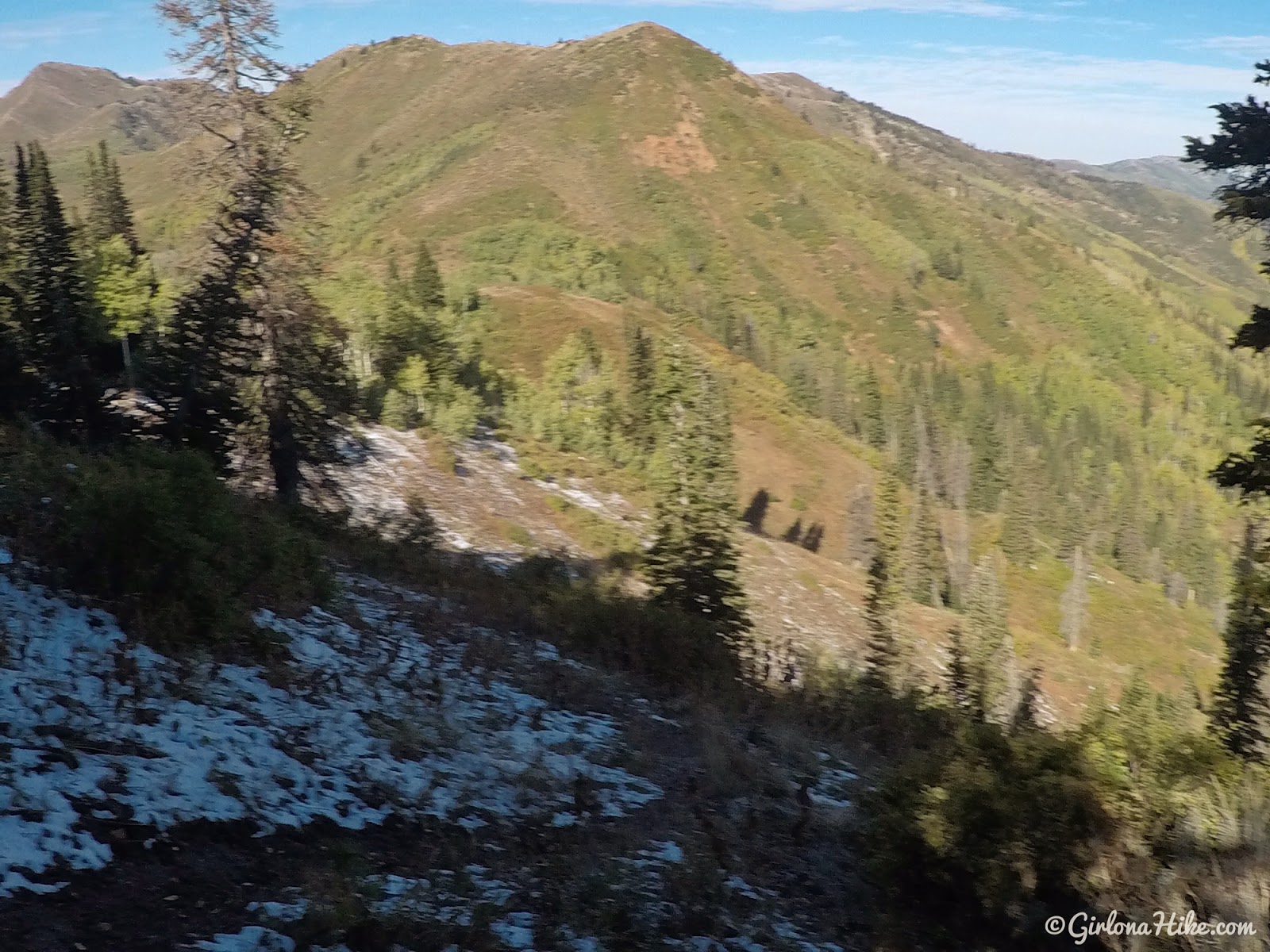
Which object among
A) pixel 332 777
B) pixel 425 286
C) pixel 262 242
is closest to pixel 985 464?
pixel 425 286

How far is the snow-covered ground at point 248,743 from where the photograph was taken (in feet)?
18.9

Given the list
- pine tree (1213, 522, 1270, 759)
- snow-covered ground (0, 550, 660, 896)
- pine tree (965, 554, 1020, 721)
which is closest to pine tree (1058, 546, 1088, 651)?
A: pine tree (965, 554, 1020, 721)

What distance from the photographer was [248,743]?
704 centimetres

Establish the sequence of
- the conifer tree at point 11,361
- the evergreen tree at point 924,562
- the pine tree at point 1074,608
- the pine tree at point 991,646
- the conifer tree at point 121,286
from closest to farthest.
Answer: the conifer tree at point 11,361 < the conifer tree at point 121,286 < the pine tree at point 991,646 < the evergreen tree at point 924,562 < the pine tree at point 1074,608

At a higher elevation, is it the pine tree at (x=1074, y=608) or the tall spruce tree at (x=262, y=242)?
the tall spruce tree at (x=262, y=242)

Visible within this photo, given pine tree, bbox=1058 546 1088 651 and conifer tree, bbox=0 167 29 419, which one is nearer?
conifer tree, bbox=0 167 29 419

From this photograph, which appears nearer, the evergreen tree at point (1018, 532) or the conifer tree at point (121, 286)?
the conifer tree at point (121, 286)

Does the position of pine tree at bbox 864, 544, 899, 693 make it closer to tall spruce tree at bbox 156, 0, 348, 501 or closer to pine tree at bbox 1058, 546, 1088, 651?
tall spruce tree at bbox 156, 0, 348, 501

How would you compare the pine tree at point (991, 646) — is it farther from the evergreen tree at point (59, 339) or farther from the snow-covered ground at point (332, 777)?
the evergreen tree at point (59, 339)

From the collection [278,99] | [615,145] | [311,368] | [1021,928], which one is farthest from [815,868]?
[615,145]

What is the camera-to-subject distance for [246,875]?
5.61 m

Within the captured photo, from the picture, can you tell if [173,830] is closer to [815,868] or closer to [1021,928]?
[815,868]

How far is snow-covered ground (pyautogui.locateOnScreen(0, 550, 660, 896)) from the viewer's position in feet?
18.9

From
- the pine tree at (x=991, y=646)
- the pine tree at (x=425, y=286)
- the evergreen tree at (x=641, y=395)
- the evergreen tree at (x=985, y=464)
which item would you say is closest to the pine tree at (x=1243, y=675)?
the pine tree at (x=991, y=646)
